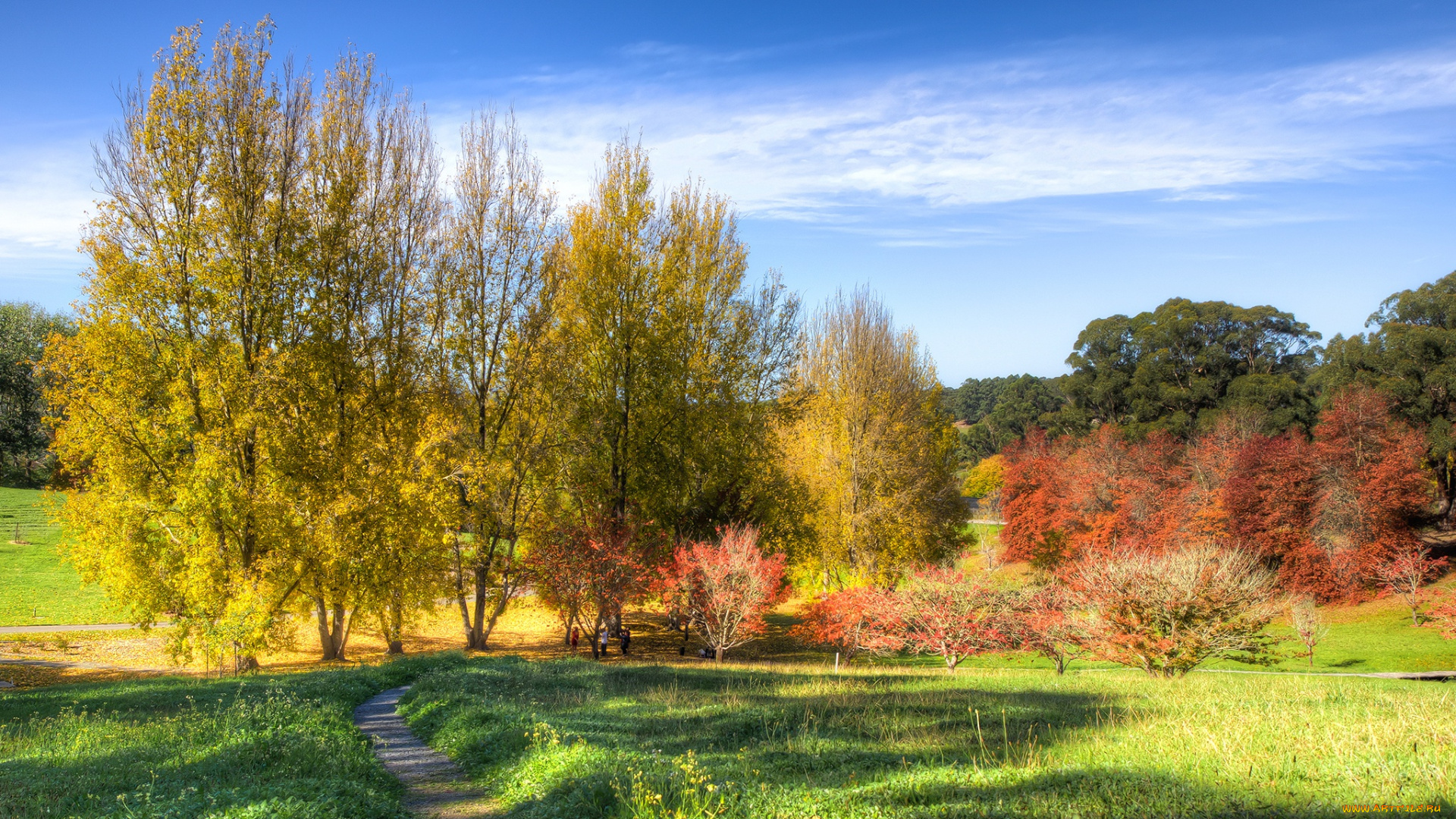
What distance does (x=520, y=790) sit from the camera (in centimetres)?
711

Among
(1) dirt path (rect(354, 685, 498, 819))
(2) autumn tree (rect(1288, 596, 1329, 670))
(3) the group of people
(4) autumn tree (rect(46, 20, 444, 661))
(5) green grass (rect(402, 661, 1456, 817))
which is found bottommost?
(2) autumn tree (rect(1288, 596, 1329, 670))

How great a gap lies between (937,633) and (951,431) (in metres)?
22.4

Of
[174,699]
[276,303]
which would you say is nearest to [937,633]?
[174,699]

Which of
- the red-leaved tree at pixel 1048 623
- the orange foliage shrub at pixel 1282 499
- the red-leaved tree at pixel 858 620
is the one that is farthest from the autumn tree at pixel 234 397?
the orange foliage shrub at pixel 1282 499

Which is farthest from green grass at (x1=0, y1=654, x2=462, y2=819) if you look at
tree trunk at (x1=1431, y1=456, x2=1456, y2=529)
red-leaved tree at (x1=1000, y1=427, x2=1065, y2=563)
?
tree trunk at (x1=1431, y1=456, x2=1456, y2=529)

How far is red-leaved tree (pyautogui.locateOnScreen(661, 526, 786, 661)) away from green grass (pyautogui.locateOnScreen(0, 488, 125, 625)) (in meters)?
14.7

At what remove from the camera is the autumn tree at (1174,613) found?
13.2 metres

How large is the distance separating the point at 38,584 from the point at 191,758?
35.3 meters

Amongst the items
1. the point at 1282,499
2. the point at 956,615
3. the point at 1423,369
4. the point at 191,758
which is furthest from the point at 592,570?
the point at 1423,369

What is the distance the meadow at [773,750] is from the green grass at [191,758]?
3 centimetres

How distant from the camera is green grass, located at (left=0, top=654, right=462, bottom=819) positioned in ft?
18.5

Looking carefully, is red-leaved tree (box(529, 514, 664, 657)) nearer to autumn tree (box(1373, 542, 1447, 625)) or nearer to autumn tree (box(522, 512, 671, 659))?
autumn tree (box(522, 512, 671, 659))

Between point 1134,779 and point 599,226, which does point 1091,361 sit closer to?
point 599,226

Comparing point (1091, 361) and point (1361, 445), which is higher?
point (1091, 361)
